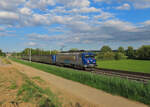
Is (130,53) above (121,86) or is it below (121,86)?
above

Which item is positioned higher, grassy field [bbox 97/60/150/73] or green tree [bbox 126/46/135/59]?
green tree [bbox 126/46/135/59]

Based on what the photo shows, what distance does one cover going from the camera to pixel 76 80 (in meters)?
17.5

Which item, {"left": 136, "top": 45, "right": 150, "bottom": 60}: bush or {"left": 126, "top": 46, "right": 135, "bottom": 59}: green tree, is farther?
{"left": 126, "top": 46, "right": 135, "bottom": 59}: green tree

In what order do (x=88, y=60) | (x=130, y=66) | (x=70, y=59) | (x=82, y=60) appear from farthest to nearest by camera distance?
(x=130, y=66)
(x=70, y=59)
(x=82, y=60)
(x=88, y=60)

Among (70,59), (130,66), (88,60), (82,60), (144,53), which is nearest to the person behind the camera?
(88,60)

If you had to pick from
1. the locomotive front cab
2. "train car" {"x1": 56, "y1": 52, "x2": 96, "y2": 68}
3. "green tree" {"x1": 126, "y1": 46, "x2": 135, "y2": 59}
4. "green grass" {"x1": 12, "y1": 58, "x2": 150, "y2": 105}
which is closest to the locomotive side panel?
"train car" {"x1": 56, "y1": 52, "x2": 96, "y2": 68}

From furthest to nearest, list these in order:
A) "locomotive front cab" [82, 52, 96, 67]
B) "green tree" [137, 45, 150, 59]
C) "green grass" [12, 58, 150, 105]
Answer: "green tree" [137, 45, 150, 59] → "locomotive front cab" [82, 52, 96, 67] → "green grass" [12, 58, 150, 105]

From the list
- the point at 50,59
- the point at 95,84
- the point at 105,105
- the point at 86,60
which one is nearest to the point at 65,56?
the point at 86,60

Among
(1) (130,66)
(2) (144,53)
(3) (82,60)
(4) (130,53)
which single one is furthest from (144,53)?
(3) (82,60)

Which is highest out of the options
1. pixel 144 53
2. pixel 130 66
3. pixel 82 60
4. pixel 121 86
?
pixel 144 53

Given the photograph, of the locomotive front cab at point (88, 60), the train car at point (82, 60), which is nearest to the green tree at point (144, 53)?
the train car at point (82, 60)

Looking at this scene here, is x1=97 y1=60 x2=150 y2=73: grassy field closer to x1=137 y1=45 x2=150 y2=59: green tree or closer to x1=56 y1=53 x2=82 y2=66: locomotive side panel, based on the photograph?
x1=56 y1=53 x2=82 y2=66: locomotive side panel

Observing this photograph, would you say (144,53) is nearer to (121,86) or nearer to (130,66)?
(130,66)

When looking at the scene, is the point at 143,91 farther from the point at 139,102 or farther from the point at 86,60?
the point at 86,60
